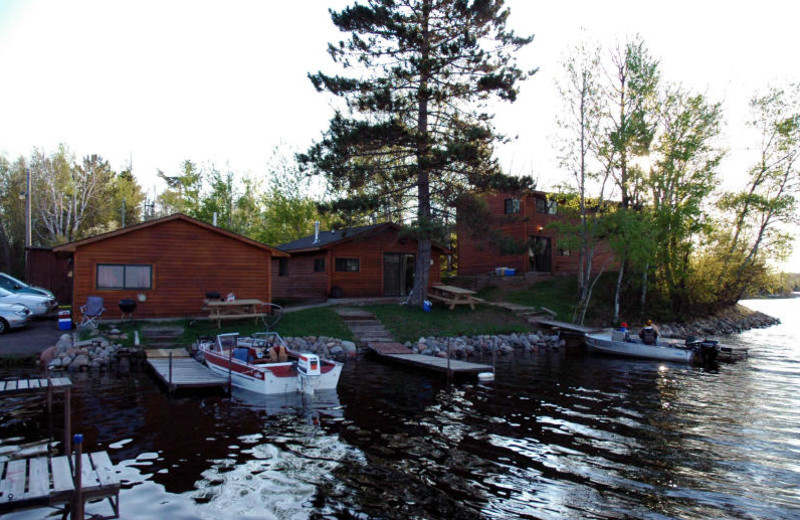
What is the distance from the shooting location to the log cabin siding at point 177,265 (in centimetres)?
2064

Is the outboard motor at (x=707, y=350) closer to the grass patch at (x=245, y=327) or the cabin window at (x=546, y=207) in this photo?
the grass patch at (x=245, y=327)

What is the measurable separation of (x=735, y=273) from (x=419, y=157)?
20.4 m

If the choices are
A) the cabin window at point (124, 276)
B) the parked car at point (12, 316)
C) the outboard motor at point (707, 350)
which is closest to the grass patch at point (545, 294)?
the outboard motor at point (707, 350)

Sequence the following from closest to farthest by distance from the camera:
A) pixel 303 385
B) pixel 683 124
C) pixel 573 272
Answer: pixel 303 385
pixel 683 124
pixel 573 272

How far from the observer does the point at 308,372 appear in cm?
1284

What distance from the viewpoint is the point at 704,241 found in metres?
28.3

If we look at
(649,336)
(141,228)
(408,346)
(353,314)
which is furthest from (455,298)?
(141,228)

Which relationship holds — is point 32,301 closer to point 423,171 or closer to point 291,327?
point 291,327

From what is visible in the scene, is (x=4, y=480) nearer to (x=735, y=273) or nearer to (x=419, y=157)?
(x=419, y=157)

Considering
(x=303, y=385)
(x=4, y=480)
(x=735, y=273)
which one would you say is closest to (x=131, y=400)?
(x=303, y=385)

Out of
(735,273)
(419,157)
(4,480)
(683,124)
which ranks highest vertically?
(683,124)

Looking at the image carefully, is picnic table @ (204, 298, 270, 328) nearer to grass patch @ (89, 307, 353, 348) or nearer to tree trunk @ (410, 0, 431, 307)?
grass patch @ (89, 307, 353, 348)

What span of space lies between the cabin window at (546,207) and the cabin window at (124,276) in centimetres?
2212

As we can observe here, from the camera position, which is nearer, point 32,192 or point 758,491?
point 758,491
